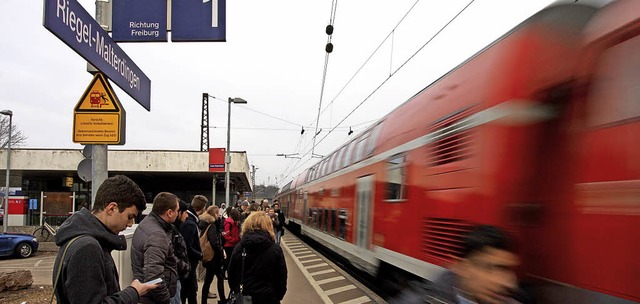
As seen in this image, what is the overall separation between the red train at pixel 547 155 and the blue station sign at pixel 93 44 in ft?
11.0

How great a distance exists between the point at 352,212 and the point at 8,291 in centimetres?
637

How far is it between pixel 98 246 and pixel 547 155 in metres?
3.05

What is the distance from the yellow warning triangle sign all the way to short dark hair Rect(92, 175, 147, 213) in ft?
8.13

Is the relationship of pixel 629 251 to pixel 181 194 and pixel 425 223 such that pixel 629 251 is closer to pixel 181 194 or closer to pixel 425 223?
pixel 425 223

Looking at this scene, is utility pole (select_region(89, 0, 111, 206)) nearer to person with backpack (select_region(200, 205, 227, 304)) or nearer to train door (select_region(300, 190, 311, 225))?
person with backpack (select_region(200, 205, 227, 304))

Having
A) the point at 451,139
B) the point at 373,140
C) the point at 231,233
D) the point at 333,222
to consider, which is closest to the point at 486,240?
the point at 451,139

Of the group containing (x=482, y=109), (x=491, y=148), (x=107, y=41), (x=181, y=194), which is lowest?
(x=181, y=194)

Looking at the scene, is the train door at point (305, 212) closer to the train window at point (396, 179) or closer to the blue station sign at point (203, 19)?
the train window at point (396, 179)

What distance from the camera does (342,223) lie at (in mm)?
11203

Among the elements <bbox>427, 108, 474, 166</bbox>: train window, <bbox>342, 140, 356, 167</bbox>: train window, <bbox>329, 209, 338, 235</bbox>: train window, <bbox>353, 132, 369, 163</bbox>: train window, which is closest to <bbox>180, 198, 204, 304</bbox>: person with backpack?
<bbox>427, 108, 474, 166</bbox>: train window

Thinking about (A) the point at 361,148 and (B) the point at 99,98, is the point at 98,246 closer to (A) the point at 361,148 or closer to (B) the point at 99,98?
(B) the point at 99,98

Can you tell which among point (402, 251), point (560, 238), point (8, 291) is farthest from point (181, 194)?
point (560, 238)

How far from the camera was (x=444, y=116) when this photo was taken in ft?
17.5

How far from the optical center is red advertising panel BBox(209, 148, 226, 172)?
26.8 m
